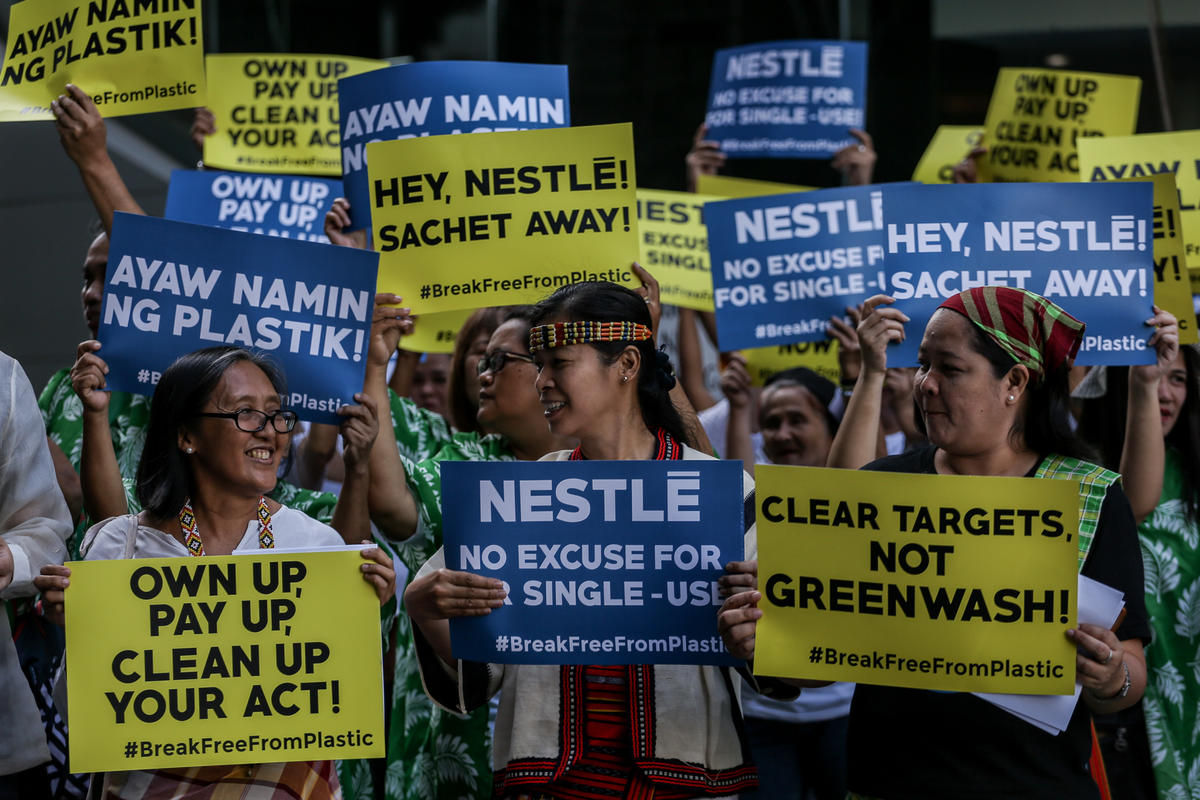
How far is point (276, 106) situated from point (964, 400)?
13.4 feet

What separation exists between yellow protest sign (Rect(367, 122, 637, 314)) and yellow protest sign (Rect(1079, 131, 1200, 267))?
1934mm

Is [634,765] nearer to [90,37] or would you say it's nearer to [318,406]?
[318,406]

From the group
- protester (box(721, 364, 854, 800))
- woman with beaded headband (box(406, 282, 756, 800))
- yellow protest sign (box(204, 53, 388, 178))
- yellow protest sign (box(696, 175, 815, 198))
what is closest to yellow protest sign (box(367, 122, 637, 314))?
woman with beaded headband (box(406, 282, 756, 800))

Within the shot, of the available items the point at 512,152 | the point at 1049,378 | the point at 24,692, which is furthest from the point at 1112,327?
the point at 24,692

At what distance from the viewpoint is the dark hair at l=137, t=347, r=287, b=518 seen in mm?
3455

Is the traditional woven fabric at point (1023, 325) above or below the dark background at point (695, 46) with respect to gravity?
below

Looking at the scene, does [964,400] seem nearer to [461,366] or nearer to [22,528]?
[461,366]

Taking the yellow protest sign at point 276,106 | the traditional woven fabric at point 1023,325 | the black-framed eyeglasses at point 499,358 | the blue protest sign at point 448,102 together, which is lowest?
the black-framed eyeglasses at point 499,358

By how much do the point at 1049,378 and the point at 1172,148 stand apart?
8.39 feet

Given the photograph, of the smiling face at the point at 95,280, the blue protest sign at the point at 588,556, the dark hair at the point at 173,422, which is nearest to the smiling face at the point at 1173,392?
the blue protest sign at the point at 588,556

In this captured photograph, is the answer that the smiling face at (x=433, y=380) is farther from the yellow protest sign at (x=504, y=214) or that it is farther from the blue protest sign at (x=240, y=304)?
the blue protest sign at (x=240, y=304)

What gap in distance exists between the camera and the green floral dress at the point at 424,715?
4.23m

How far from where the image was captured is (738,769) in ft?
10.9

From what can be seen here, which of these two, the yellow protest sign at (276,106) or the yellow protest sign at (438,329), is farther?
the yellow protest sign at (276,106)
